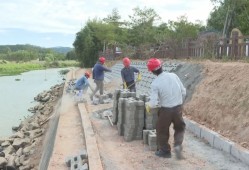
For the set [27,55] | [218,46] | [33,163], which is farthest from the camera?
[27,55]

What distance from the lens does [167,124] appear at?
7504 mm

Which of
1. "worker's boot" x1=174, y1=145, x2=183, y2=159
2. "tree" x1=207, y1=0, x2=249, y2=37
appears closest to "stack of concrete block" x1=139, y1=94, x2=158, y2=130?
"worker's boot" x1=174, y1=145, x2=183, y2=159

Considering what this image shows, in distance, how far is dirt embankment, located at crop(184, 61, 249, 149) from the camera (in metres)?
8.53

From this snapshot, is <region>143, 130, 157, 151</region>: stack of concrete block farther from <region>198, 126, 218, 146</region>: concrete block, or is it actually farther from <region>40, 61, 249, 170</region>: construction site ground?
<region>198, 126, 218, 146</region>: concrete block

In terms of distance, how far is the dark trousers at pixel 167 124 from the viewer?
7.43 m

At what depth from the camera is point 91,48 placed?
209ft

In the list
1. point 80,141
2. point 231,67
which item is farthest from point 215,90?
point 80,141

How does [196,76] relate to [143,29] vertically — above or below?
below

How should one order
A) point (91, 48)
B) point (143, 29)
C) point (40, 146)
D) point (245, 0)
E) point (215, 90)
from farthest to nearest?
point (91, 48)
point (143, 29)
point (245, 0)
point (40, 146)
point (215, 90)

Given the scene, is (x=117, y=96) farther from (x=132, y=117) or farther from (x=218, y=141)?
(x=218, y=141)

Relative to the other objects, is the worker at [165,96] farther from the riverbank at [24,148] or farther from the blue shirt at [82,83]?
the blue shirt at [82,83]

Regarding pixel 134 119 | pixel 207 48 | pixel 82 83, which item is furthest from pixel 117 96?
pixel 207 48

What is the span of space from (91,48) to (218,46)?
1927 inches

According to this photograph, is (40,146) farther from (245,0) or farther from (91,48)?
(91,48)
